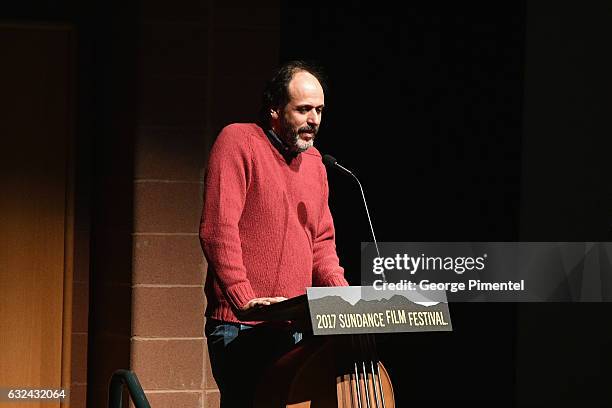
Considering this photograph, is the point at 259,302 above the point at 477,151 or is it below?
below

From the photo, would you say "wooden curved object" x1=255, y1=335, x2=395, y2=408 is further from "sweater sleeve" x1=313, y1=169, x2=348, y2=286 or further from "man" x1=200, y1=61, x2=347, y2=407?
"sweater sleeve" x1=313, y1=169, x2=348, y2=286

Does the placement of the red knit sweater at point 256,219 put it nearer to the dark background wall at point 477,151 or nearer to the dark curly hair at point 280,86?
the dark curly hair at point 280,86

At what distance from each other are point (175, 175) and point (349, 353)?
1.87 metres

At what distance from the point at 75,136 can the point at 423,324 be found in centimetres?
236

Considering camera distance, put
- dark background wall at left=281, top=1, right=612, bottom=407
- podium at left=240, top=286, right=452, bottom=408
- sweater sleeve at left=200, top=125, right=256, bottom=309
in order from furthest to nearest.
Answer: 1. dark background wall at left=281, top=1, right=612, bottom=407
2. sweater sleeve at left=200, top=125, right=256, bottom=309
3. podium at left=240, top=286, right=452, bottom=408

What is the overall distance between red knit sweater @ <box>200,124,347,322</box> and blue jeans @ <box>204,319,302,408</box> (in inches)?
1.8

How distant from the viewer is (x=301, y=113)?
10.5 feet

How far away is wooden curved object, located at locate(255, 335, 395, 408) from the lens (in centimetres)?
281

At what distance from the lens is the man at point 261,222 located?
3059mm

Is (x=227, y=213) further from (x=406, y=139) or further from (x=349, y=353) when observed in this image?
(x=406, y=139)

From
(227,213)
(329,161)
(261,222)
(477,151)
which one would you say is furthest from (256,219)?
(477,151)

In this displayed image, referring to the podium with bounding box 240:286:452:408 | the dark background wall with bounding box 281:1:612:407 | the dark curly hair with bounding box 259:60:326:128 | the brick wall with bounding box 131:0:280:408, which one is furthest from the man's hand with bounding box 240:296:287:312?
the dark background wall with bounding box 281:1:612:407

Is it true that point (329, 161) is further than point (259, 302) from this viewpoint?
Yes

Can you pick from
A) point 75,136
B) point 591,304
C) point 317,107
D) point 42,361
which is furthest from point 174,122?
point 591,304
